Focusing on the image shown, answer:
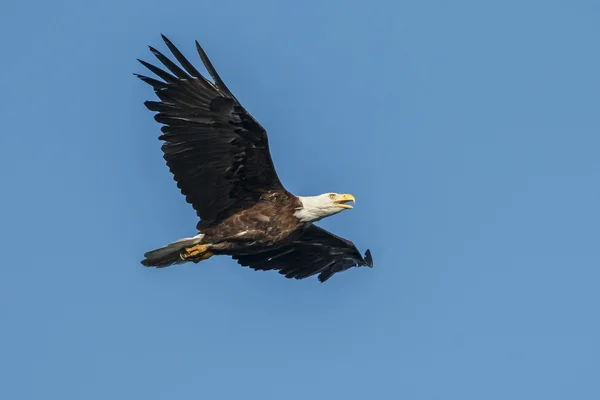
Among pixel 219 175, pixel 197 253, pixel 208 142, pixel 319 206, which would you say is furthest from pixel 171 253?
pixel 319 206

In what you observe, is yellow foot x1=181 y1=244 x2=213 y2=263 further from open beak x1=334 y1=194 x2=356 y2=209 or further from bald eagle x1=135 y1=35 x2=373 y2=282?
open beak x1=334 y1=194 x2=356 y2=209

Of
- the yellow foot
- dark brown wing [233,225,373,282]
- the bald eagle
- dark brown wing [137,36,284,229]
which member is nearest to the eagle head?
the bald eagle

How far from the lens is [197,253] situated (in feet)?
59.9

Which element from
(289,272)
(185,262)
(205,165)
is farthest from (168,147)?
(289,272)

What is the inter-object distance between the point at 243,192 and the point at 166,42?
8.36 ft

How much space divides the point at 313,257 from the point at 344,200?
235cm

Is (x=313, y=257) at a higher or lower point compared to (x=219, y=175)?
higher

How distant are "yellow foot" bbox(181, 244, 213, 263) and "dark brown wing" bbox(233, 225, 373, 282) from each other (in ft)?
5.99

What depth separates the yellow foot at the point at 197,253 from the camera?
18250 mm

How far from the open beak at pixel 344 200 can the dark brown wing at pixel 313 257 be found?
5.46ft

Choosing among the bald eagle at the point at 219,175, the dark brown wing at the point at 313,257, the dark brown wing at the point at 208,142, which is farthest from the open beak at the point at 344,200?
the dark brown wing at the point at 313,257

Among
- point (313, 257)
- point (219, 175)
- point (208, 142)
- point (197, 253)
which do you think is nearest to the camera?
point (208, 142)

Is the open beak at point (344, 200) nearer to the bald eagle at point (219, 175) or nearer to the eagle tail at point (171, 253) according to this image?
the bald eagle at point (219, 175)

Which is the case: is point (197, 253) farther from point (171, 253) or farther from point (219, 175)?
point (219, 175)
